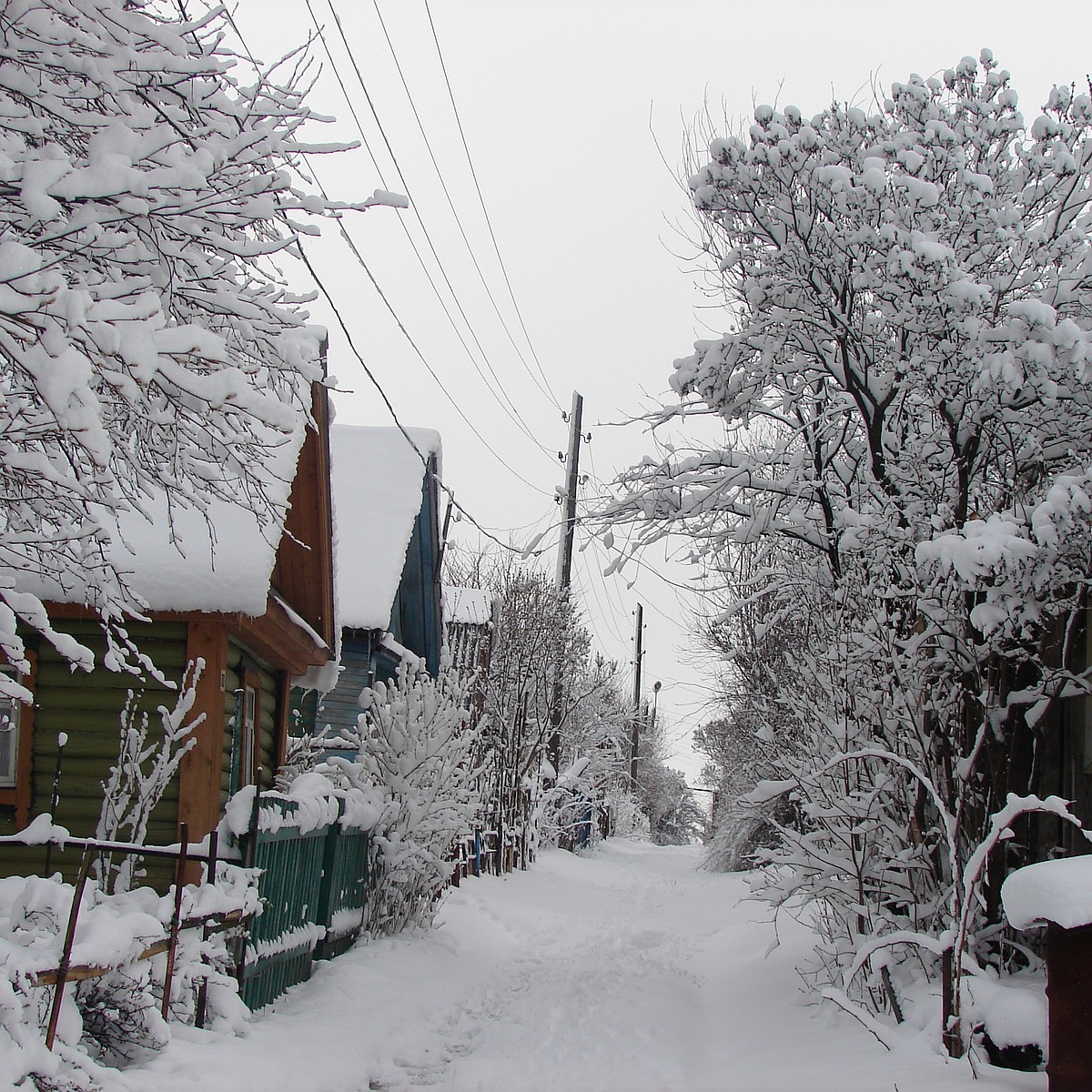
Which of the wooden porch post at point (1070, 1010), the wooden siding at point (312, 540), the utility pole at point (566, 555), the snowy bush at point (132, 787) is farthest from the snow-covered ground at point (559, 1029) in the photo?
the utility pole at point (566, 555)

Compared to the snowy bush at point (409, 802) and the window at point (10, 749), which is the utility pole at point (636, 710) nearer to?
the snowy bush at point (409, 802)

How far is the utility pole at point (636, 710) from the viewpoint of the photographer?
44312 millimetres

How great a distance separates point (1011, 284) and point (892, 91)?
1747 mm

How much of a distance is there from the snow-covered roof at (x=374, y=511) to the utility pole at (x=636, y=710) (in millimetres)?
24521

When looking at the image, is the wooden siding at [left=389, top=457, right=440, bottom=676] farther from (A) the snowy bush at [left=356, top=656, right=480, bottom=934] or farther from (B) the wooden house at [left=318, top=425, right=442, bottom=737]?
(A) the snowy bush at [left=356, top=656, right=480, bottom=934]

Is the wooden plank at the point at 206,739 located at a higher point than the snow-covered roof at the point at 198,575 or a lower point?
lower

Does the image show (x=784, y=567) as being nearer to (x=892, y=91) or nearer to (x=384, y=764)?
(x=892, y=91)

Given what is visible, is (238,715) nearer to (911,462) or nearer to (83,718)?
(83,718)

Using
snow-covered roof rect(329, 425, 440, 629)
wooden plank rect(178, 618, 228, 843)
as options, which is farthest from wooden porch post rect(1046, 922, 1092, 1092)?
snow-covered roof rect(329, 425, 440, 629)

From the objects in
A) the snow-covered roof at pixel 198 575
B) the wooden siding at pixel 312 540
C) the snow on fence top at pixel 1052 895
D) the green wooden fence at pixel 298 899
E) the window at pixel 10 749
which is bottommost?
the green wooden fence at pixel 298 899

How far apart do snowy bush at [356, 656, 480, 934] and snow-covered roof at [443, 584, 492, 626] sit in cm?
1413

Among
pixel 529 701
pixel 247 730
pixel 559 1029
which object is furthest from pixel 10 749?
pixel 529 701

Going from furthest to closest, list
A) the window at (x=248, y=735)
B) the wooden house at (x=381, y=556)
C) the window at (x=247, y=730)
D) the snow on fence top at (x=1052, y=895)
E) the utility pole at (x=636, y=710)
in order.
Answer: the utility pole at (x=636, y=710)
the wooden house at (x=381, y=556)
the window at (x=248, y=735)
the window at (x=247, y=730)
the snow on fence top at (x=1052, y=895)

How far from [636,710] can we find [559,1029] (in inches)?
1502
